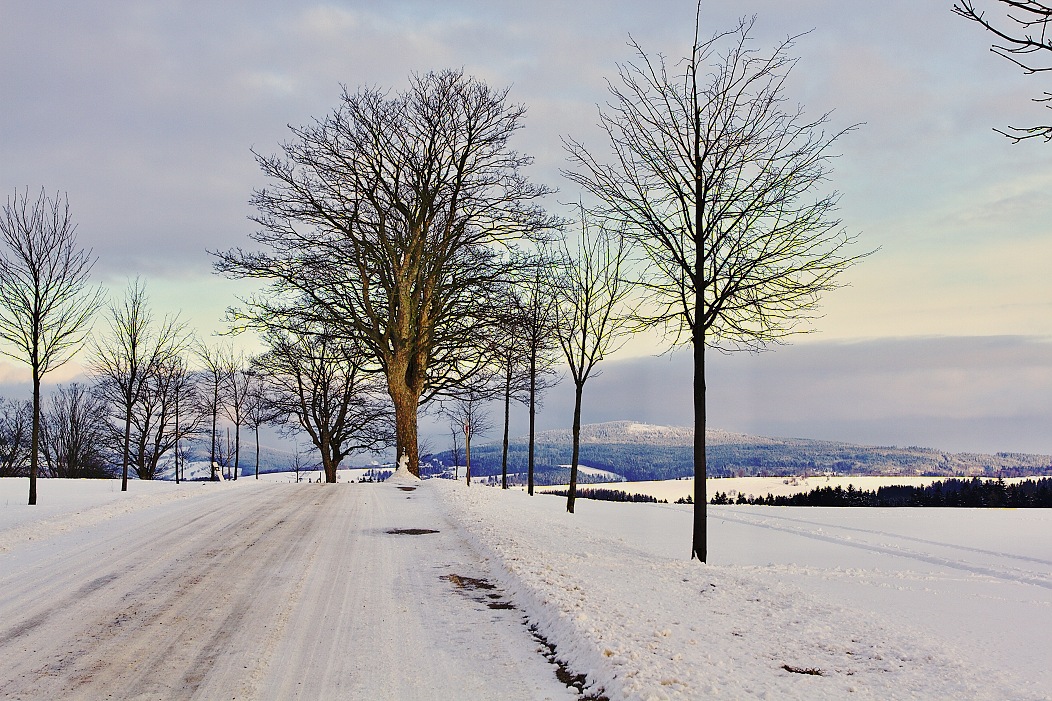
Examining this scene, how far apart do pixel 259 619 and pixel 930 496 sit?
34835 millimetres

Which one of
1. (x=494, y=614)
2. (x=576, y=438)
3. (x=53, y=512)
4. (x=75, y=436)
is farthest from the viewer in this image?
(x=75, y=436)

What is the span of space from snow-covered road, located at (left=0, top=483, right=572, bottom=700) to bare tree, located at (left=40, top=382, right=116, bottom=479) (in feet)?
211

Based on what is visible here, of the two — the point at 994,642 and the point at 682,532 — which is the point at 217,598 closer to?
the point at 994,642

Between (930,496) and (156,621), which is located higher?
(156,621)

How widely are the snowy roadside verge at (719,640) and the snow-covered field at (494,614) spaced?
24 mm

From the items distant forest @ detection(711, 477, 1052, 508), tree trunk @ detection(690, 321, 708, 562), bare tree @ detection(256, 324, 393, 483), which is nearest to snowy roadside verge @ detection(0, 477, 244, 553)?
tree trunk @ detection(690, 321, 708, 562)

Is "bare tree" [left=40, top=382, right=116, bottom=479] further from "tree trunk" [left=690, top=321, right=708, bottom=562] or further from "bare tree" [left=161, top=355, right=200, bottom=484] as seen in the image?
"tree trunk" [left=690, top=321, right=708, bottom=562]

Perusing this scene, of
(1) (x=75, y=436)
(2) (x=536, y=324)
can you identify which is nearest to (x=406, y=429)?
(2) (x=536, y=324)

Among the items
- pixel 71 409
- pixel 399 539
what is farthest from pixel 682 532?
pixel 71 409

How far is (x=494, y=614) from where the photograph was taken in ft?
21.0

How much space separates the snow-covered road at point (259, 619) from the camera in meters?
4.61

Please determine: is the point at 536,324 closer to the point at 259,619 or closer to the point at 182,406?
the point at 259,619

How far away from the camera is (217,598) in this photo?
6.83 meters

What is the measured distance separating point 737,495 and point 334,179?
81.6 ft
